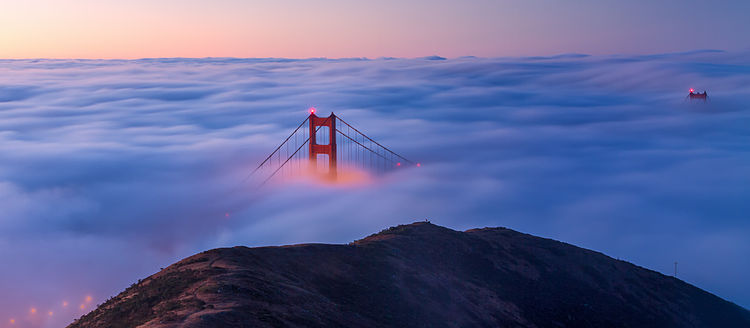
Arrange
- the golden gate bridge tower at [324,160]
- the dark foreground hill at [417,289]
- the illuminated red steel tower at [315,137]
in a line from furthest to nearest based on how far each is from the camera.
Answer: the golden gate bridge tower at [324,160], the illuminated red steel tower at [315,137], the dark foreground hill at [417,289]

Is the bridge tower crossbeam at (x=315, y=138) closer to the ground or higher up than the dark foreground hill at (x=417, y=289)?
higher up

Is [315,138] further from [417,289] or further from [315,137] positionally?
[417,289]

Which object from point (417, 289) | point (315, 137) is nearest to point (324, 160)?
point (315, 137)

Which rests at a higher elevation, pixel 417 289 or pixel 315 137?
pixel 315 137

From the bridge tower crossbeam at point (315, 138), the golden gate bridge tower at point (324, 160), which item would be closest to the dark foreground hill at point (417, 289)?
the bridge tower crossbeam at point (315, 138)

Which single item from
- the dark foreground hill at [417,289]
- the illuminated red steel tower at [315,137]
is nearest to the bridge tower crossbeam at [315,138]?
the illuminated red steel tower at [315,137]

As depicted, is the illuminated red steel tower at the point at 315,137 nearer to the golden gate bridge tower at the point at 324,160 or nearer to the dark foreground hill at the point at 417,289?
the golden gate bridge tower at the point at 324,160

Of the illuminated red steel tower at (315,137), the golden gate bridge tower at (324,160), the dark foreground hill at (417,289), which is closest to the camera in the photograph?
the dark foreground hill at (417,289)

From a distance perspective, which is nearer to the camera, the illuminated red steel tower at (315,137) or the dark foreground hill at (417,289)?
the dark foreground hill at (417,289)

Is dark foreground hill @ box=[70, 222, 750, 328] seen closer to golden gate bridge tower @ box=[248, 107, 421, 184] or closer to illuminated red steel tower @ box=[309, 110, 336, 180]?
illuminated red steel tower @ box=[309, 110, 336, 180]

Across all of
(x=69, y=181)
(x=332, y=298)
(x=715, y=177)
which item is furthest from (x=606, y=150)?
(x=332, y=298)
